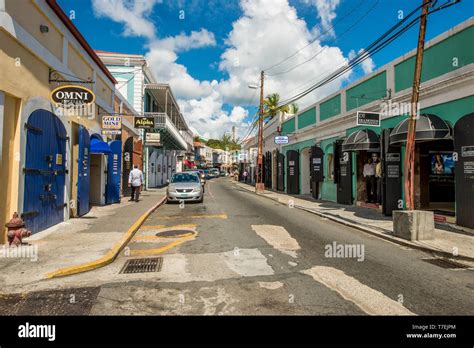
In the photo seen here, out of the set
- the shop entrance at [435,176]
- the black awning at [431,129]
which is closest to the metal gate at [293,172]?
the shop entrance at [435,176]

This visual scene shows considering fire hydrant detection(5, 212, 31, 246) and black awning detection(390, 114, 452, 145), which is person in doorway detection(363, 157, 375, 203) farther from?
fire hydrant detection(5, 212, 31, 246)

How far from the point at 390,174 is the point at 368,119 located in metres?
2.19

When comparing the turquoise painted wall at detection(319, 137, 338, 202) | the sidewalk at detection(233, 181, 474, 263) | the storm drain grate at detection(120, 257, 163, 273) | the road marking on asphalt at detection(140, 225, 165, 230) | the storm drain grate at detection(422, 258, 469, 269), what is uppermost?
the turquoise painted wall at detection(319, 137, 338, 202)

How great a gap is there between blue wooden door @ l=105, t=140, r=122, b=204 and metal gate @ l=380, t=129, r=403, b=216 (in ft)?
37.5

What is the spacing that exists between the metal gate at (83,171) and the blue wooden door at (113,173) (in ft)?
10.1

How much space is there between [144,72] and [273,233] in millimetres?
19778

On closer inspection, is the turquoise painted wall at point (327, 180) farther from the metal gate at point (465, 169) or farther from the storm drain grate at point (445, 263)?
the storm drain grate at point (445, 263)

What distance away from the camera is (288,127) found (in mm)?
24906

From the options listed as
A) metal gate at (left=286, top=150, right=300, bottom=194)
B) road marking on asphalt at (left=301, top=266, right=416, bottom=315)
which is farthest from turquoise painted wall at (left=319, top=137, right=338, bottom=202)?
road marking on asphalt at (left=301, top=266, right=416, bottom=315)

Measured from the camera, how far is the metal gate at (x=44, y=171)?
24.2 feet

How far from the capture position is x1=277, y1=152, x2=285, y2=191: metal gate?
25750 mm

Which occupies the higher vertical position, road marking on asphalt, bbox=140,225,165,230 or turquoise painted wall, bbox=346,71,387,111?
turquoise painted wall, bbox=346,71,387,111
